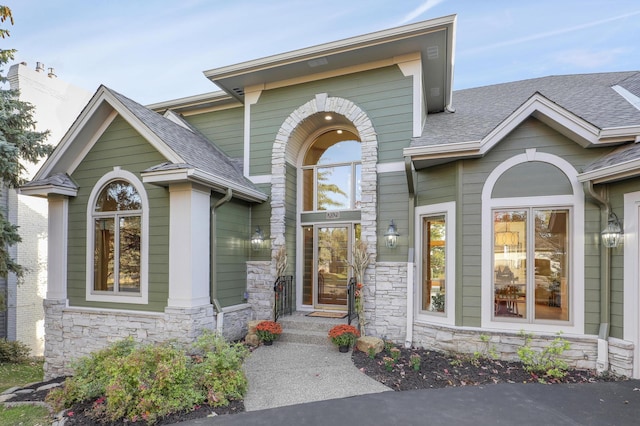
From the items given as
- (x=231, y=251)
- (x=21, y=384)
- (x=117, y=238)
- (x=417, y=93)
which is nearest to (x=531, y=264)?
(x=417, y=93)

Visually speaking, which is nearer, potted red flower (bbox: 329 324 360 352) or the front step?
potted red flower (bbox: 329 324 360 352)

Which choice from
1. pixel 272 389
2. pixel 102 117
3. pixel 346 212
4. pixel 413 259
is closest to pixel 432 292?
pixel 413 259

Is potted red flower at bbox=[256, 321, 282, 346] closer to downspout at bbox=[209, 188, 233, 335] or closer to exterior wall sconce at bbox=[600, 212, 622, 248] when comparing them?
downspout at bbox=[209, 188, 233, 335]

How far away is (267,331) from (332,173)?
3.86 metres

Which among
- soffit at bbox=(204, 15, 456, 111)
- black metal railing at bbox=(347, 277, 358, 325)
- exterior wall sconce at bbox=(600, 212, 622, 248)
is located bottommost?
black metal railing at bbox=(347, 277, 358, 325)

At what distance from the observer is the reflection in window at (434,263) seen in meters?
6.16

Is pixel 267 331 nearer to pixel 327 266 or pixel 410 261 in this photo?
pixel 327 266

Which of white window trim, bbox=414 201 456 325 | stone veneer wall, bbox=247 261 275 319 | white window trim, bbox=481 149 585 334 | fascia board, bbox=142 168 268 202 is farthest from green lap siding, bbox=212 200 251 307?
white window trim, bbox=481 149 585 334

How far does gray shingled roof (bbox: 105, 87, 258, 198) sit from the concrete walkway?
338cm

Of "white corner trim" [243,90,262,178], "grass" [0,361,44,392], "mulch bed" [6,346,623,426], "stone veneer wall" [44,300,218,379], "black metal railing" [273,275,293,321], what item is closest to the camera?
"mulch bed" [6,346,623,426]

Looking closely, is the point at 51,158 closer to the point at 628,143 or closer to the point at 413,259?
the point at 413,259

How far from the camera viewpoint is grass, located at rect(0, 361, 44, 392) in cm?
695

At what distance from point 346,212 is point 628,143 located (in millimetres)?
4955

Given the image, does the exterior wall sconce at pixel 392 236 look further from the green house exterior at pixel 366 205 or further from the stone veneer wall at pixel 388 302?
the stone veneer wall at pixel 388 302
